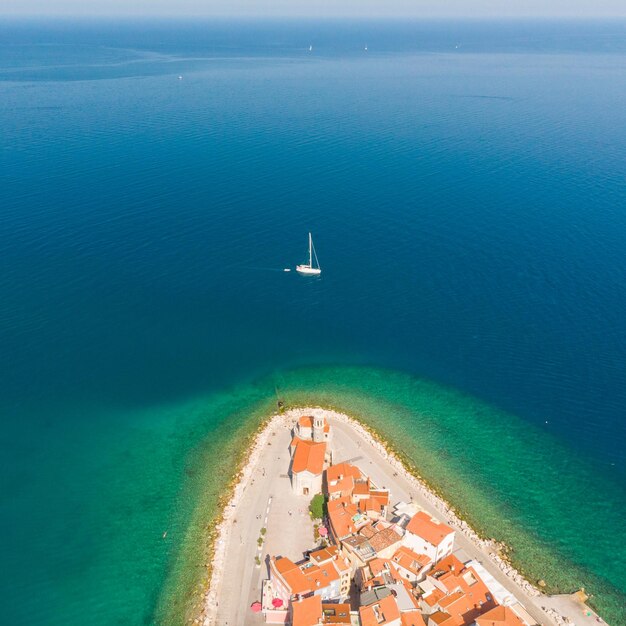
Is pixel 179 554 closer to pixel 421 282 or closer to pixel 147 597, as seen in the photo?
pixel 147 597

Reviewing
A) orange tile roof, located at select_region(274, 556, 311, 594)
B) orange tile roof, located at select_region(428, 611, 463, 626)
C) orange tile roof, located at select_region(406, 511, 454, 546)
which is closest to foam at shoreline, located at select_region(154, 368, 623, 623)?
orange tile roof, located at select_region(406, 511, 454, 546)

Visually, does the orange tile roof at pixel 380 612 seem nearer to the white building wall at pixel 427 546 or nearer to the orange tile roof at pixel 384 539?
the orange tile roof at pixel 384 539

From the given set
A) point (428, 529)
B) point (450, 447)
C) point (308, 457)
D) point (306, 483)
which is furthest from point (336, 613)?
point (450, 447)

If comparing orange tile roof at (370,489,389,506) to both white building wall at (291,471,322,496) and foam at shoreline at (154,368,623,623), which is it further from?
foam at shoreline at (154,368,623,623)

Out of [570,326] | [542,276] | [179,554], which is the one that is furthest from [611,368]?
[179,554]

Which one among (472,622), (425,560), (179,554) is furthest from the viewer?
(179,554)

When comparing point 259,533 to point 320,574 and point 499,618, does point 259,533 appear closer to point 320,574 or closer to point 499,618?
point 320,574
